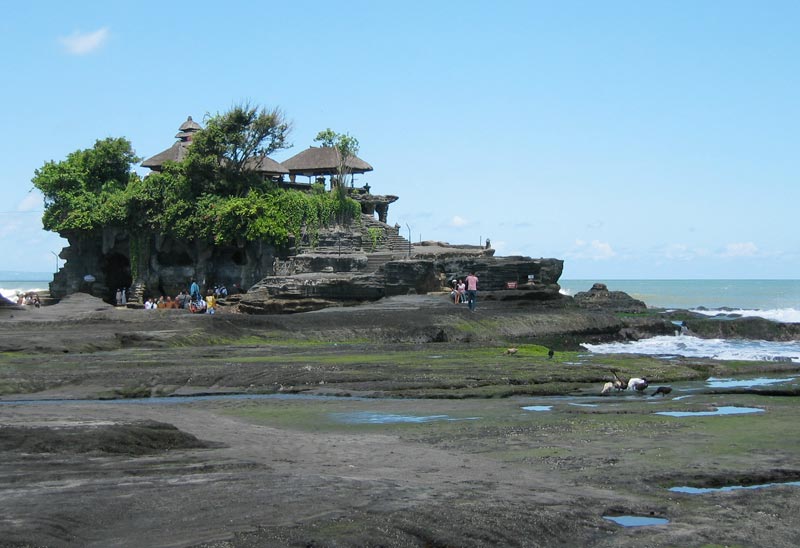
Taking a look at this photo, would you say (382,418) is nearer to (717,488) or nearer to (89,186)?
(717,488)

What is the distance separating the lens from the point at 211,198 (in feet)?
180

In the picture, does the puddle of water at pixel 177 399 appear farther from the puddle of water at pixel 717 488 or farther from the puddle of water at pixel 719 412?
the puddle of water at pixel 717 488

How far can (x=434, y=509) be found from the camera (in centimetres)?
884

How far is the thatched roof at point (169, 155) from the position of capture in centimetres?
6184

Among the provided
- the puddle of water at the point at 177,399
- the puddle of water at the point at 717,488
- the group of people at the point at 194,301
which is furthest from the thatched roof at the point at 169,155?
the puddle of water at the point at 717,488

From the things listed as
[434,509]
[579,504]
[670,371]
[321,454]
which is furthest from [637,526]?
[670,371]

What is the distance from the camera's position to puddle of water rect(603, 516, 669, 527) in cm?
903

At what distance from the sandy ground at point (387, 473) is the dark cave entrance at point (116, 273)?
145ft

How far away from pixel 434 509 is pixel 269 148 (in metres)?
49.1

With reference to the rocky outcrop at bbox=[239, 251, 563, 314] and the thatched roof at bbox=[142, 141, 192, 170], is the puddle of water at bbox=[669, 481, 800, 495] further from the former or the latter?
the thatched roof at bbox=[142, 141, 192, 170]

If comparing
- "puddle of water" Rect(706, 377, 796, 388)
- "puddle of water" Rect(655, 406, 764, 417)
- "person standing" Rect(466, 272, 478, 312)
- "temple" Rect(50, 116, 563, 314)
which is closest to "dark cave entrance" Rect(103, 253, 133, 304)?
"temple" Rect(50, 116, 563, 314)

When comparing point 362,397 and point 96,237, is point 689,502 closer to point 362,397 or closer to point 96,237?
point 362,397

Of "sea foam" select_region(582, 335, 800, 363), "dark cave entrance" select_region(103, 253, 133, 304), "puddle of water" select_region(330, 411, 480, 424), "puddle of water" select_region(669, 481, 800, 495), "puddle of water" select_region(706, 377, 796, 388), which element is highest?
"dark cave entrance" select_region(103, 253, 133, 304)

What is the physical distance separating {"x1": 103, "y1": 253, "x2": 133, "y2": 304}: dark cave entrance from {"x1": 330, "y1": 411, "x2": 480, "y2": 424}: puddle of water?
1832 inches
